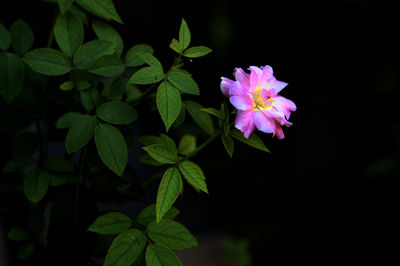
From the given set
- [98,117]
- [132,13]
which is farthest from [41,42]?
[98,117]

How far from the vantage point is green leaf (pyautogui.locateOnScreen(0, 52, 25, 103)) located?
71 centimetres

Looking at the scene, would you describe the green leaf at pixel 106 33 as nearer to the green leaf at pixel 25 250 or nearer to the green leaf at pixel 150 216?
the green leaf at pixel 150 216

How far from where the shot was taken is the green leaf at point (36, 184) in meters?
0.79

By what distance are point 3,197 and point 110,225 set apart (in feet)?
1.23

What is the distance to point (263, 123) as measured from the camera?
26.0 inches

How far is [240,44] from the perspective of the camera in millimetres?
2014

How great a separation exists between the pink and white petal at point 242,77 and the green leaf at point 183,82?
8cm

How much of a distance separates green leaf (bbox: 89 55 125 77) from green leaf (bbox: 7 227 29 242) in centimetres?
43


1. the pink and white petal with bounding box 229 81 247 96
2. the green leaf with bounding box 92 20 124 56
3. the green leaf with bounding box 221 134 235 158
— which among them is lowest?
the green leaf with bounding box 221 134 235 158

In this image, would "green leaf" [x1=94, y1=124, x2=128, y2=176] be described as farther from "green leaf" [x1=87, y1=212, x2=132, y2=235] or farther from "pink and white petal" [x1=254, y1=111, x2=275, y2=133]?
"pink and white petal" [x1=254, y1=111, x2=275, y2=133]

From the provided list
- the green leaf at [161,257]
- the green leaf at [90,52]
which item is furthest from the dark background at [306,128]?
the green leaf at [161,257]

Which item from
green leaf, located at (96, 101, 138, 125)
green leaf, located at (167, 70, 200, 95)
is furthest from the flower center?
green leaf, located at (96, 101, 138, 125)

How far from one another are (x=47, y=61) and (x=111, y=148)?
0.21m

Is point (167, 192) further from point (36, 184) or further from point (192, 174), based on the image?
point (36, 184)
